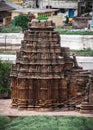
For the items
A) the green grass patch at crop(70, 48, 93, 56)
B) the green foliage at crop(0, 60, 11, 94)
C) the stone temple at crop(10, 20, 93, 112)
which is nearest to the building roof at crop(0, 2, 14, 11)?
the green grass patch at crop(70, 48, 93, 56)

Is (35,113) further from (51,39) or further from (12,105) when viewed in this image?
(51,39)

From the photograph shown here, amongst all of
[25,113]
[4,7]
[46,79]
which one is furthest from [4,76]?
[4,7]

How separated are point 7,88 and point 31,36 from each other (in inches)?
282

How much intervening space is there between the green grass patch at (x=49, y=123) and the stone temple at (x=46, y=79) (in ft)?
8.51

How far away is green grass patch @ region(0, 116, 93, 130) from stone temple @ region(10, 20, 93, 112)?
2595 millimetres

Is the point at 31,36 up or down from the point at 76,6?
down

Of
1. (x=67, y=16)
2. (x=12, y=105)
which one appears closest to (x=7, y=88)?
(x=12, y=105)

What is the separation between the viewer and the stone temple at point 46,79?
42.7m

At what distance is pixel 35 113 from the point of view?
42.0 m

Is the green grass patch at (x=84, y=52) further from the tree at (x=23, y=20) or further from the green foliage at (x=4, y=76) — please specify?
the green foliage at (x=4, y=76)

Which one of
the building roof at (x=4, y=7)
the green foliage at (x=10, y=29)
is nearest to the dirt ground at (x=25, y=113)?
the green foliage at (x=10, y=29)

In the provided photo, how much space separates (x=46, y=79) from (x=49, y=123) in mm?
4756

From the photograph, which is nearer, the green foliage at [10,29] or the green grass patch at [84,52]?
the green grass patch at [84,52]

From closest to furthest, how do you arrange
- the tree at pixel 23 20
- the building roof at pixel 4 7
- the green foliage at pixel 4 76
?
the green foliage at pixel 4 76 < the tree at pixel 23 20 < the building roof at pixel 4 7
